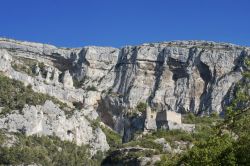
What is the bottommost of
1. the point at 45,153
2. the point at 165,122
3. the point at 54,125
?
the point at 45,153

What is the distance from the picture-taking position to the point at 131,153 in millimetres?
58375

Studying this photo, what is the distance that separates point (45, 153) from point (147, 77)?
36.6m

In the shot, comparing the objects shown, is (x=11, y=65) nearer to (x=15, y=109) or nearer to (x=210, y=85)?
(x=15, y=109)

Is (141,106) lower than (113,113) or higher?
higher

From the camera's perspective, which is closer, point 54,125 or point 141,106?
point 54,125

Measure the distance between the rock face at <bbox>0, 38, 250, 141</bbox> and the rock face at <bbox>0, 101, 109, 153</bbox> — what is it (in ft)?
21.1

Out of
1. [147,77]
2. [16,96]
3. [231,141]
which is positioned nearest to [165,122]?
[16,96]

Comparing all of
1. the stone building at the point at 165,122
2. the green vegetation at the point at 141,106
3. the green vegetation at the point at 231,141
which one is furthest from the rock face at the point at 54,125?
the green vegetation at the point at 231,141

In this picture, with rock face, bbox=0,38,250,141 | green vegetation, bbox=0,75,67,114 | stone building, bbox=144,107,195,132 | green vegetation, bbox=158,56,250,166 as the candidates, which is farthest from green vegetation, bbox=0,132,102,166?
green vegetation, bbox=158,56,250,166

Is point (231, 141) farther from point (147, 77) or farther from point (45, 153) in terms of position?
point (147, 77)

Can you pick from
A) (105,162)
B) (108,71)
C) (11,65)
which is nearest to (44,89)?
(11,65)

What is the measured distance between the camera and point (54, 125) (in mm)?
117500

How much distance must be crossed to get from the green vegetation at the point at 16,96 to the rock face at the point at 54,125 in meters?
1.75

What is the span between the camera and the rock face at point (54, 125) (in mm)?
111875
